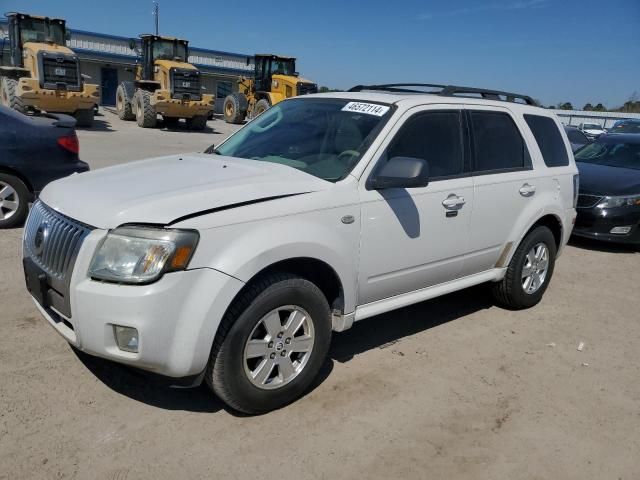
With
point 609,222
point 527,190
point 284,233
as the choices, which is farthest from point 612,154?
point 284,233

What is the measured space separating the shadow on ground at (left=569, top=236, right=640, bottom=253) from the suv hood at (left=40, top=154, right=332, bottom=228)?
6.09 m

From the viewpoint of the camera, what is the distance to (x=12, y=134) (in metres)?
6.23

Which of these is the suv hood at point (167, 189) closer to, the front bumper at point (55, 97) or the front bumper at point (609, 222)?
the front bumper at point (609, 222)

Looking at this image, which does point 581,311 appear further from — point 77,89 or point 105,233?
point 77,89

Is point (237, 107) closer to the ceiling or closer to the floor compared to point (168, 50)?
closer to the floor

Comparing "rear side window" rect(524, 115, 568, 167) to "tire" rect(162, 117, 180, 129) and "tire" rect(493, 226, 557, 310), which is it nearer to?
"tire" rect(493, 226, 557, 310)

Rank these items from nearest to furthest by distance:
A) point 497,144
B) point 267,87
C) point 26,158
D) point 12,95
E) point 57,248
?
point 57,248 < point 497,144 < point 26,158 < point 12,95 < point 267,87

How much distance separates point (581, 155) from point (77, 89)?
1532 cm

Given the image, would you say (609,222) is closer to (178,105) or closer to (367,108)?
(367,108)

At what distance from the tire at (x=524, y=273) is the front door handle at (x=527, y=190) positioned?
1.28 ft

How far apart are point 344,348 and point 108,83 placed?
35367 millimetres

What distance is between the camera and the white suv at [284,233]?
2.71 metres

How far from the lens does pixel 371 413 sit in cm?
328

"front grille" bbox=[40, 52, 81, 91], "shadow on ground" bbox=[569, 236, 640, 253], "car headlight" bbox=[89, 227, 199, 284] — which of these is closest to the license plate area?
"car headlight" bbox=[89, 227, 199, 284]
